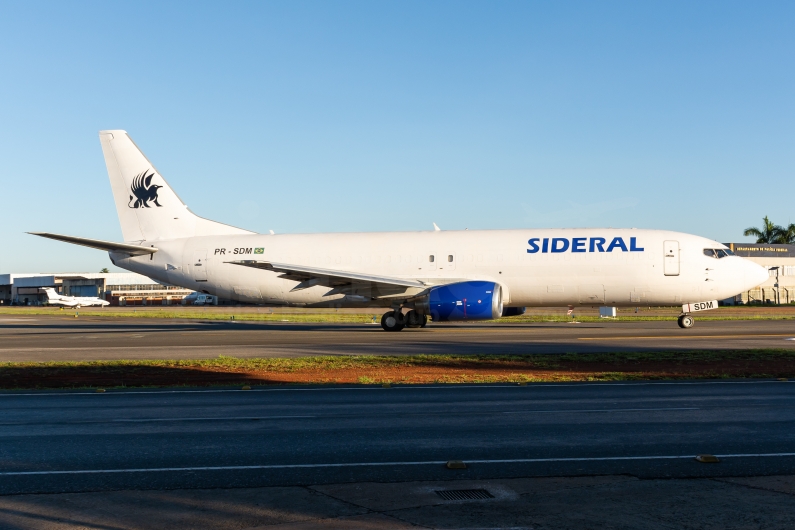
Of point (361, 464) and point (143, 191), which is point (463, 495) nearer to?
point (361, 464)

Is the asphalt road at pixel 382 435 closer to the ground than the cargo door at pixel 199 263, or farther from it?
closer to the ground

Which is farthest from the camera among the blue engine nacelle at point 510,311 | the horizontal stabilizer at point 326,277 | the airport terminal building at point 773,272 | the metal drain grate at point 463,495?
the airport terminal building at point 773,272

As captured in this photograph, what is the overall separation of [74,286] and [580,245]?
5426 inches

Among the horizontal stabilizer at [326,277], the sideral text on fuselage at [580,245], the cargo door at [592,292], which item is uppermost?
the sideral text on fuselage at [580,245]

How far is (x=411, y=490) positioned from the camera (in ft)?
21.2

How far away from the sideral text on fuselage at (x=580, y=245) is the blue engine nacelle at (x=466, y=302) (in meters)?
2.83

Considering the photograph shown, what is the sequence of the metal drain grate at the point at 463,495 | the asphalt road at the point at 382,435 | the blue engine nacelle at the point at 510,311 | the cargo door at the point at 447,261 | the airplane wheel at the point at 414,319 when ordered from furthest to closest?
the blue engine nacelle at the point at 510,311 → the airplane wheel at the point at 414,319 → the cargo door at the point at 447,261 → the asphalt road at the point at 382,435 → the metal drain grate at the point at 463,495

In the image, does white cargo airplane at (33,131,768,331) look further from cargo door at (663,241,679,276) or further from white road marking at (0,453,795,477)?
white road marking at (0,453,795,477)

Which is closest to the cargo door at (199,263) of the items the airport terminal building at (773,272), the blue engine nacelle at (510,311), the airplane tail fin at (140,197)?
the airplane tail fin at (140,197)

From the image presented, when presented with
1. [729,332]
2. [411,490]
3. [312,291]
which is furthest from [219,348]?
[729,332]

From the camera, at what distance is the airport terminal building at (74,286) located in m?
143

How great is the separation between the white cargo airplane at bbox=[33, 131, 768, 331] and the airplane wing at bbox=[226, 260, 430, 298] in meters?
0.06

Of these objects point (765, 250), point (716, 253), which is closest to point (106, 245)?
point (716, 253)

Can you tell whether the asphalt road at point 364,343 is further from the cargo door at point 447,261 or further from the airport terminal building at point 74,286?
the airport terminal building at point 74,286
